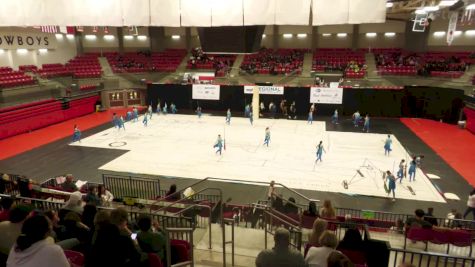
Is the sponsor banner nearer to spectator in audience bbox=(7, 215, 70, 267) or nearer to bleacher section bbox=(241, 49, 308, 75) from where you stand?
bleacher section bbox=(241, 49, 308, 75)

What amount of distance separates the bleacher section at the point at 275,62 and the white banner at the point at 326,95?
4586 millimetres

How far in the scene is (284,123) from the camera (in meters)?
28.1

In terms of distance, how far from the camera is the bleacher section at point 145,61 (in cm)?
3672

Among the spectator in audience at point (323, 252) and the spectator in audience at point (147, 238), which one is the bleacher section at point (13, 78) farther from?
the spectator in audience at point (323, 252)

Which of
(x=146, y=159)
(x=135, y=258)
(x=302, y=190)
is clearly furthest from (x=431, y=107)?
(x=135, y=258)

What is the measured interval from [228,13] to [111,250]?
7017 mm

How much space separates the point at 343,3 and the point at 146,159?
13.5m

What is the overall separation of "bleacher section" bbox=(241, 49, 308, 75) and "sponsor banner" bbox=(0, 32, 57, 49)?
1863 cm

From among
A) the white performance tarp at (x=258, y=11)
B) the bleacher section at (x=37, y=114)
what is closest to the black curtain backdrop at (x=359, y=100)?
the bleacher section at (x=37, y=114)

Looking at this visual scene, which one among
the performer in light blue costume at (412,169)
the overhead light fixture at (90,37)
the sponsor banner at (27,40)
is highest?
the overhead light fixture at (90,37)

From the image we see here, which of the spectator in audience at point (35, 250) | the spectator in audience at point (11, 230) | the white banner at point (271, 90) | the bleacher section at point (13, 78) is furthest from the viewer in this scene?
the white banner at point (271, 90)

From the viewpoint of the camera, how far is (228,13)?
919 cm

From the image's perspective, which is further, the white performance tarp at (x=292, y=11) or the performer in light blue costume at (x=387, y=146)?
the performer in light blue costume at (x=387, y=146)

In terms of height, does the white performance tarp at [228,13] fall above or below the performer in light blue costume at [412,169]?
above
